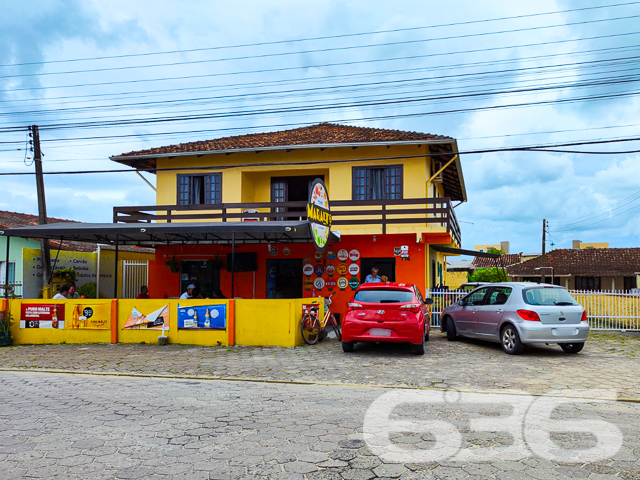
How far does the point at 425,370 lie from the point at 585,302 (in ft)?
34.8

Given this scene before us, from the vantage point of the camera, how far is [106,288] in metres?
22.5

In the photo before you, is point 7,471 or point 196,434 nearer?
point 7,471

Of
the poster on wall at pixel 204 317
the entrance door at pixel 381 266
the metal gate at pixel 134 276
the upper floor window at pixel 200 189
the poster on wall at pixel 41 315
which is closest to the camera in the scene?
the poster on wall at pixel 204 317

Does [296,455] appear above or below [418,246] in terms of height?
below

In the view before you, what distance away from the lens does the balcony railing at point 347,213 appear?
17172 mm

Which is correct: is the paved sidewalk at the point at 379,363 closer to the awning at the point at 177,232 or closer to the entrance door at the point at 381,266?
the awning at the point at 177,232

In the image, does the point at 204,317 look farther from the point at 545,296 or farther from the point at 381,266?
the point at 545,296

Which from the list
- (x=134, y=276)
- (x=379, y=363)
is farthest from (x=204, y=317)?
(x=134, y=276)

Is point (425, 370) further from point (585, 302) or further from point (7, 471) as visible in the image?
point (585, 302)

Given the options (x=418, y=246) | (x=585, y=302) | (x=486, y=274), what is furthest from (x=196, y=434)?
(x=486, y=274)

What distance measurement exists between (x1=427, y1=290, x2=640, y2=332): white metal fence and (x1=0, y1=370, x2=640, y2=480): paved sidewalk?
1002 centimetres

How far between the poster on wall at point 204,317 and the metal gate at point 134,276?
8795 millimetres

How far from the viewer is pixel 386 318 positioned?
36.6 ft

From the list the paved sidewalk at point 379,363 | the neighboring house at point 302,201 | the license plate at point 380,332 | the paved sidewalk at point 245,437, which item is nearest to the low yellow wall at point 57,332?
the paved sidewalk at point 379,363
